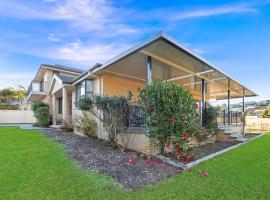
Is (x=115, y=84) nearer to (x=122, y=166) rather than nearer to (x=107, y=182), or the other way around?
(x=122, y=166)

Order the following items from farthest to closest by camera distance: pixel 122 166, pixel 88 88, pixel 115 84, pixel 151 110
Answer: pixel 88 88, pixel 115 84, pixel 151 110, pixel 122 166

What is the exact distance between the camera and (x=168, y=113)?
7484 mm

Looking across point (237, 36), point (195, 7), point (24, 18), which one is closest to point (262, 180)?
point (195, 7)

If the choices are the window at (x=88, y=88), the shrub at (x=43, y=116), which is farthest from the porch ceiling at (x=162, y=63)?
the shrub at (x=43, y=116)

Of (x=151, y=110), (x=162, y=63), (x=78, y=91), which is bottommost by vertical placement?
(x=151, y=110)

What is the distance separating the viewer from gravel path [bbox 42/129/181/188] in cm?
573

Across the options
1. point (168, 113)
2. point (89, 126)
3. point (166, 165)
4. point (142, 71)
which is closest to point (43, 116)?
point (89, 126)

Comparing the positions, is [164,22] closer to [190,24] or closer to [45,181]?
[190,24]

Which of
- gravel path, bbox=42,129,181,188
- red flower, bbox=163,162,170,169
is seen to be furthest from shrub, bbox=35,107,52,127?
red flower, bbox=163,162,170,169

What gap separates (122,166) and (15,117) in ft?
94.8

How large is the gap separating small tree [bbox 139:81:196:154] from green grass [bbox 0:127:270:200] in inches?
55.1

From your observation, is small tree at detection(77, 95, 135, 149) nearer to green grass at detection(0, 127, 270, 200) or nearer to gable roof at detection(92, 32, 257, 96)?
gable roof at detection(92, 32, 257, 96)

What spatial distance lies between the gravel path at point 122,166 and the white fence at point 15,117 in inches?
998

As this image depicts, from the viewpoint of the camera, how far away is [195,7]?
38.6ft
